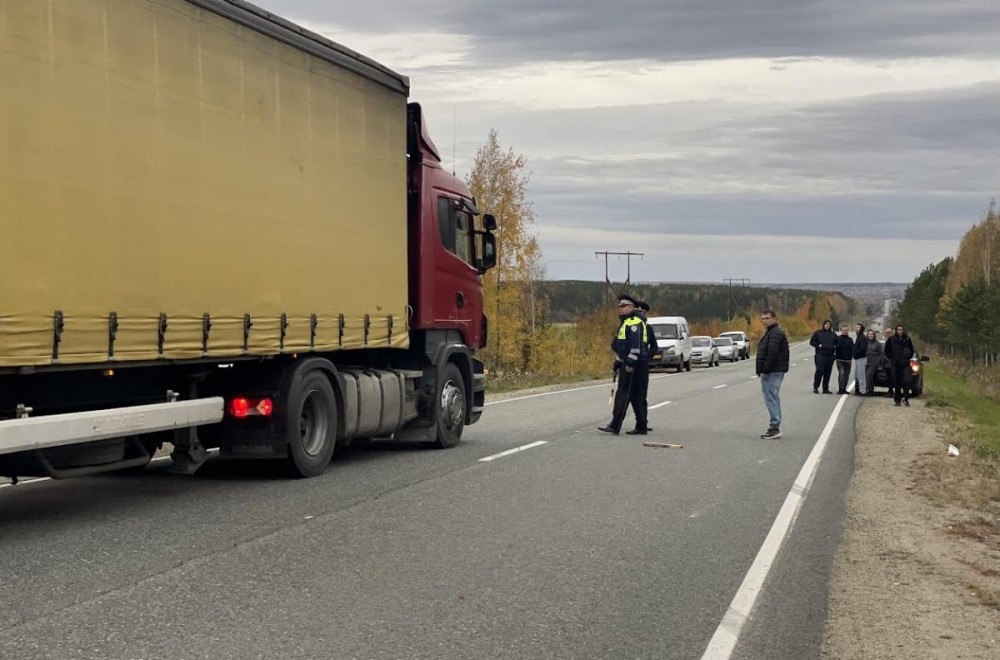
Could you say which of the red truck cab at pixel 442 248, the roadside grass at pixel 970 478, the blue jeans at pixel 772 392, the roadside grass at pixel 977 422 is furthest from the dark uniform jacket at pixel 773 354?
the red truck cab at pixel 442 248

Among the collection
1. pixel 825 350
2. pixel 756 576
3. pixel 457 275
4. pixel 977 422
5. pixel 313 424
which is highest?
pixel 457 275

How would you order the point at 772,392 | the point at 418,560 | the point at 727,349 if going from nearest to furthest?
the point at 418,560
the point at 772,392
the point at 727,349

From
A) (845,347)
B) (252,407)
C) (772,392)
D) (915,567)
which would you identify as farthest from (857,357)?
(915,567)

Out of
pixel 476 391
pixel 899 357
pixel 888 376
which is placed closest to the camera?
pixel 476 391

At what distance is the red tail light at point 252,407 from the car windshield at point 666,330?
115ft

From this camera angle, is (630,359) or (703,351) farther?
(703,351)

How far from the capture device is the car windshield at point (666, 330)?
44.6 metres

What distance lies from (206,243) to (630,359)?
26.5 ft

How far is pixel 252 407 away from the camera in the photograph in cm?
1036

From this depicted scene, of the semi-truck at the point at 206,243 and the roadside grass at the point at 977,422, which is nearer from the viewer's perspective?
the semi-truck at the point at 206,243

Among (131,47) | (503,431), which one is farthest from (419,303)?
(131,47)

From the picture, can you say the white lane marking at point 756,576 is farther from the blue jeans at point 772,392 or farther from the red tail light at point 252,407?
the red tail light at point 252,407

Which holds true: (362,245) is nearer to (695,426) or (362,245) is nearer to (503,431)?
(503,431)

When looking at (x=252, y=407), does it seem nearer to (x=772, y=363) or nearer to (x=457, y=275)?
(x=457, y=275)
